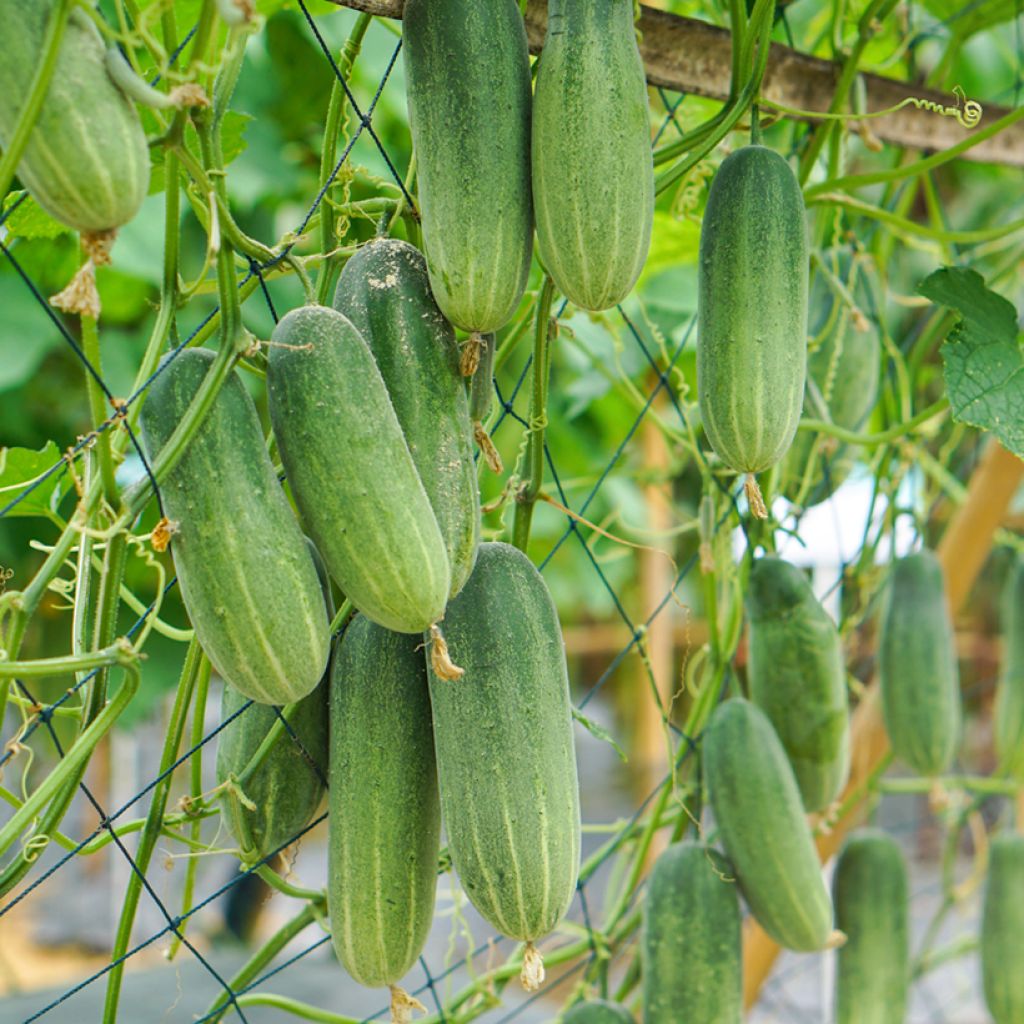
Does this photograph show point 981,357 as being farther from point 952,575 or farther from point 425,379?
point 952,575

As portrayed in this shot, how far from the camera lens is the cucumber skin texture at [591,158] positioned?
0.70 metres

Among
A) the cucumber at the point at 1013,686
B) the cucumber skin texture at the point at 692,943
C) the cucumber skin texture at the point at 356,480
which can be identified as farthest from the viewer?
the cucumber at the point at 1013,686

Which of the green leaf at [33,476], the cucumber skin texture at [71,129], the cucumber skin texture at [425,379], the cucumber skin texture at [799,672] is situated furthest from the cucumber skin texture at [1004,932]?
the cucumber skin texture at [71,129]

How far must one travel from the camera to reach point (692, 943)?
1097mm

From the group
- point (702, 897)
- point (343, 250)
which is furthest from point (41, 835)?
point (702, 897)

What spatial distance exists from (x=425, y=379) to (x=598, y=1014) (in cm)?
66

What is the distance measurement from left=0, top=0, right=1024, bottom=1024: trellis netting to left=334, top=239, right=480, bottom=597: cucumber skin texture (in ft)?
0.19

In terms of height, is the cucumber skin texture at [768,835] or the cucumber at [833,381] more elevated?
the cucumber at [833,381]

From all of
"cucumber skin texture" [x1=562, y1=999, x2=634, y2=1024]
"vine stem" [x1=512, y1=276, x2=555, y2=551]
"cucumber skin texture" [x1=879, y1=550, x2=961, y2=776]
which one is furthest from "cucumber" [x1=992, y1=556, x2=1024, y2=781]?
"vine stem" [x1=512, y1=276, x2=555, y2=551]

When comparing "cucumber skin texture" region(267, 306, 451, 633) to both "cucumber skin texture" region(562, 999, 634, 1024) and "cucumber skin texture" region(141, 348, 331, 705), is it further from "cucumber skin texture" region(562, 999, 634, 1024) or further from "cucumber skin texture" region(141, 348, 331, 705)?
"cucumber skin texture" region(562, 999, 634, 1024)

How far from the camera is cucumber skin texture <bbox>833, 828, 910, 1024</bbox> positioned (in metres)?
1.31

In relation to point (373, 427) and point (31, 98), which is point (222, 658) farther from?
point (31, 98)

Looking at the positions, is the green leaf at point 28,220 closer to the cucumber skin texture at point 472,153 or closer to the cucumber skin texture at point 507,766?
the cucumber skin texture at point 472,153

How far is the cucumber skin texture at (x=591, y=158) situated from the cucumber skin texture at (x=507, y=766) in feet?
0.67
